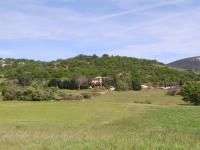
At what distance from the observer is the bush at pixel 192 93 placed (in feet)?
238

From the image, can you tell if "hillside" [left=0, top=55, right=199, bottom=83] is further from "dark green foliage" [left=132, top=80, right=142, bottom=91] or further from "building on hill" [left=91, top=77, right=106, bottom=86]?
"dark green foliage" [left=132, top=80, right=142, bottom=91]

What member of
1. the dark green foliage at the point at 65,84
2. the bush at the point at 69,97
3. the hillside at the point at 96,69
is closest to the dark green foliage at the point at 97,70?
the hillside at the point at 96,69

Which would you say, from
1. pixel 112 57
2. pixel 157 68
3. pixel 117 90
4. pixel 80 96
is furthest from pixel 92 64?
pixel 80 96

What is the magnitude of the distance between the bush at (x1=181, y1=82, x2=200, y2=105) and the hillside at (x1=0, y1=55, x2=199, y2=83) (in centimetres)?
4795

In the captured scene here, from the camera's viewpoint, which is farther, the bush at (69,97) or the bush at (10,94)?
the bush at (69,97)

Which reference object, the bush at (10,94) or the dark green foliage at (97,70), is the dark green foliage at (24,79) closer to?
the dark green foliage at (97,70)

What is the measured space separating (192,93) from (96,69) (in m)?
71.5

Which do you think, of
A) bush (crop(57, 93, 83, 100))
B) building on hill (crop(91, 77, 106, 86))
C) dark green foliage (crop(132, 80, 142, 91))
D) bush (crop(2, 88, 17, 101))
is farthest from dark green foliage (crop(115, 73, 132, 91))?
bush (crop(2, 88, 17, 101))

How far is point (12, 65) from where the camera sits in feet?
522

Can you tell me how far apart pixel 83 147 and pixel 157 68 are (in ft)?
434

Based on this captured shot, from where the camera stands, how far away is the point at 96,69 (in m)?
143

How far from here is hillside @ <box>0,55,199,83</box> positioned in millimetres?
127250

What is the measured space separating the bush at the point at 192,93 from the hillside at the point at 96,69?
48.0 m

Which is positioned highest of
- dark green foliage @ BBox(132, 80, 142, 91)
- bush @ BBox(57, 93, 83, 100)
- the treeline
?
the treeline
